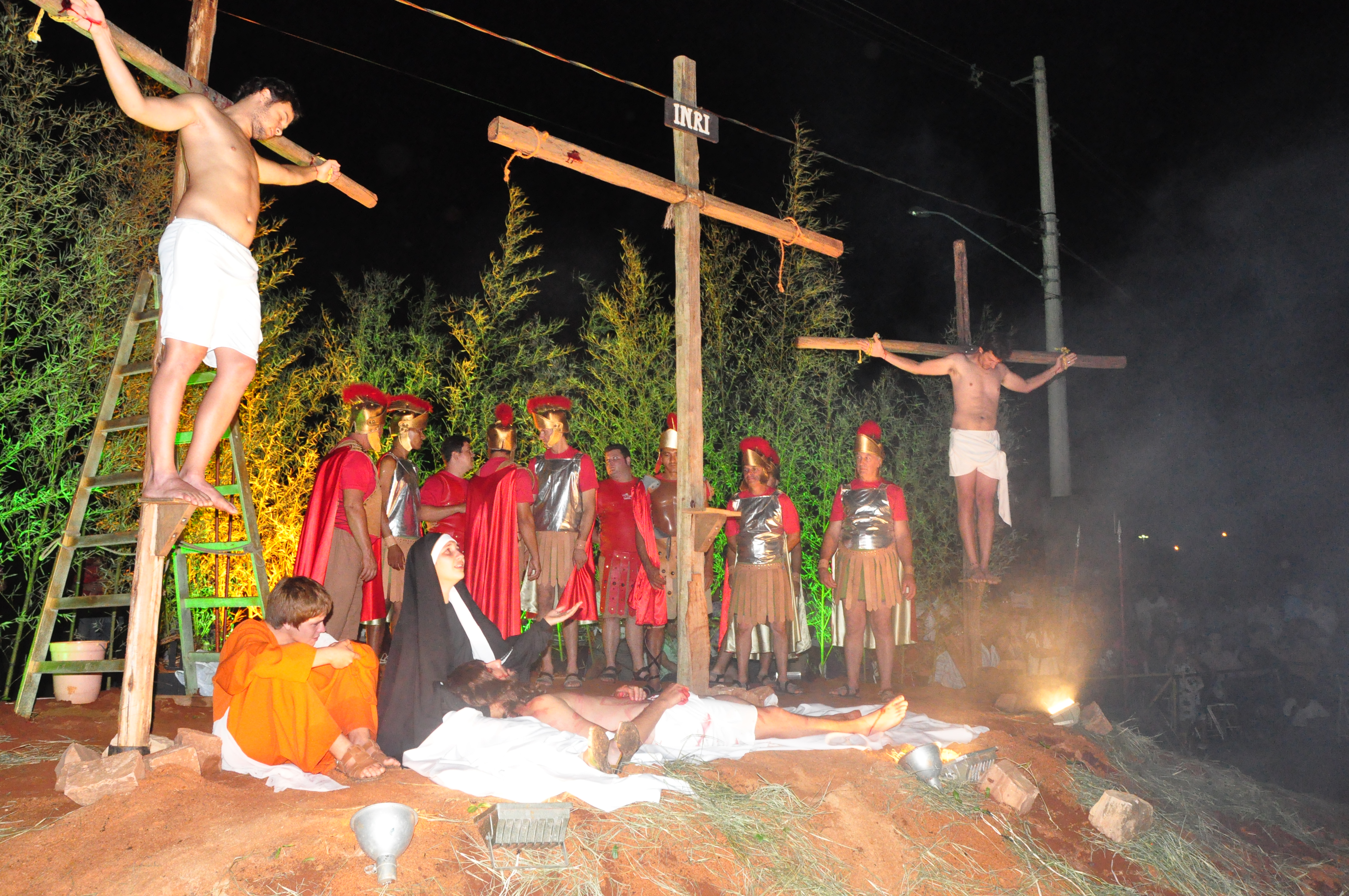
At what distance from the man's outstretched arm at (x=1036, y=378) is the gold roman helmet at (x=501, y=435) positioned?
141 inches

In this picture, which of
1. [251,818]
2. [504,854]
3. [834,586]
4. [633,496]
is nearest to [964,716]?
[834,586]

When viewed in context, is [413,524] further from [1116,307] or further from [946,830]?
[1116,307]

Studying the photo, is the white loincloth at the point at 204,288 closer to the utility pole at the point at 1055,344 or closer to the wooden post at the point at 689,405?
the wooden post at the point at 689,405

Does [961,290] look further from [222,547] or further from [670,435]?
[222,547]

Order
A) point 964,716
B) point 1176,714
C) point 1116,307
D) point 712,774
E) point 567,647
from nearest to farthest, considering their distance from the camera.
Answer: point 712,774
point 964,716
point 567,647
point 1176,714
point 1116,307

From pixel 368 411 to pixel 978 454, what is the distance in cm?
418

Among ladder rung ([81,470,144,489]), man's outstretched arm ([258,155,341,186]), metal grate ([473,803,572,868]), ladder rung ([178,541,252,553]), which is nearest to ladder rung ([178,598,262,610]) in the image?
ladder rung ([178,541,252,553])

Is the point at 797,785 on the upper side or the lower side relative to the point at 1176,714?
upper

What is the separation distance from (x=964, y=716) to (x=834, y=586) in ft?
4.43

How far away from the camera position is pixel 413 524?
5820mm

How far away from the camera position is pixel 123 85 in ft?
9.53

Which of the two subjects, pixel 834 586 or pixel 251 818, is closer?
pixel 251 818

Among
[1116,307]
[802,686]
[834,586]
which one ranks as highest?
[1116,307]

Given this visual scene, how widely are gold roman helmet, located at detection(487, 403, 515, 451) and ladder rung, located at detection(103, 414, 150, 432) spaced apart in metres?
2.38
